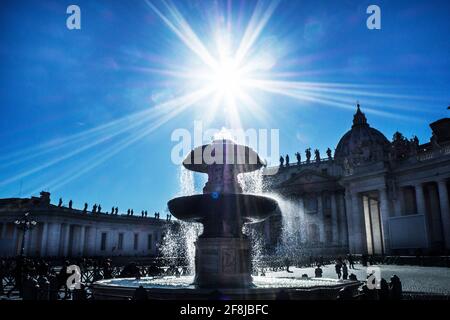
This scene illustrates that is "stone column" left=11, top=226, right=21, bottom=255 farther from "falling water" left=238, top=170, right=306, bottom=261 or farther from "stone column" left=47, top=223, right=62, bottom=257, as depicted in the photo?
"falling water" left=238, top=170, right=306, bottom=261

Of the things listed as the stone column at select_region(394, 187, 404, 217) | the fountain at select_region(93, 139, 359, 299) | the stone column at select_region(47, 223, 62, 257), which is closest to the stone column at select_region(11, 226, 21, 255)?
the stone column at select_region(47, 223, 62, 257)

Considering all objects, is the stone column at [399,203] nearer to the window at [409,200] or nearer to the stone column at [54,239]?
the window at [409,200]

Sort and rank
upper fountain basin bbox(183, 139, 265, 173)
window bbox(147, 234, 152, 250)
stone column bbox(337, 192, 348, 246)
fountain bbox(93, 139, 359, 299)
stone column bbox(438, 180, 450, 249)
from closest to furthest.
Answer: fountain bbox(93, 139, 359, 299) → upper fountain basin bbox(183, 139, 265, 173) → stone column bbox(438, 180, 450, 249) → stone column bbox(337, 192, 348, 246) → window bbox(147, 234, 152, 250)

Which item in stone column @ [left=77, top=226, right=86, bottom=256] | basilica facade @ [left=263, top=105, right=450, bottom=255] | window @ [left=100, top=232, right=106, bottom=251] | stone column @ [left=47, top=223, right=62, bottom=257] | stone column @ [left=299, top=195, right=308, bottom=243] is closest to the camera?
basilica facade @ [left=263, top=105, right=450, bottom=255]

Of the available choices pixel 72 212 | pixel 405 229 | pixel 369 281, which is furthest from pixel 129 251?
pixel 369 281

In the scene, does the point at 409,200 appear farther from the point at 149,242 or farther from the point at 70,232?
the point at 149,242

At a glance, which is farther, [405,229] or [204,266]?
[405,229]

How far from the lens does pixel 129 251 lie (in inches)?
2808

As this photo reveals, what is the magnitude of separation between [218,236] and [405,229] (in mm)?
27620

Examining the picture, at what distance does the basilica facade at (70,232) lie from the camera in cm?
5562

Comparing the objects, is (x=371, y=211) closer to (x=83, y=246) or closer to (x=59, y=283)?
(x=59, y=283)

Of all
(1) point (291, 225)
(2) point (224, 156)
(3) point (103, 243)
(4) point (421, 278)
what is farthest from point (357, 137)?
(2) point (224, 156)

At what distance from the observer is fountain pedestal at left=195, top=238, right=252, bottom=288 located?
1193cm

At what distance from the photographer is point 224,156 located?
1327 centimetres
